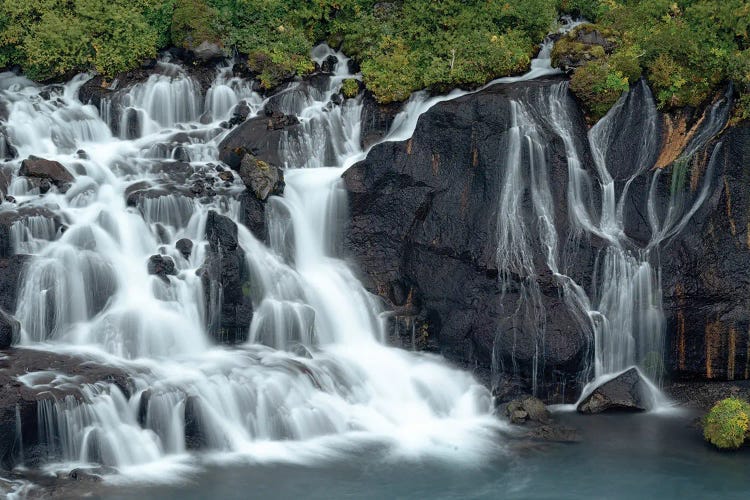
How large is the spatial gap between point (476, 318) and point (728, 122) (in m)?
7.48

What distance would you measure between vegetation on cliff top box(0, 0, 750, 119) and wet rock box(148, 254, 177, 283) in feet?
25.9

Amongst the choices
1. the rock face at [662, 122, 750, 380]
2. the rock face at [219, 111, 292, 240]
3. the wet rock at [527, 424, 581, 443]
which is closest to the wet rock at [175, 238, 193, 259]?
the rock face at [219, 111, 292, 240]

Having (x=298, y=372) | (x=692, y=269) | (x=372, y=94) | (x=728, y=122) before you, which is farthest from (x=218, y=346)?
(x=728, y=122)

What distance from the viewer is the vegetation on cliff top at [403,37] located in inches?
884

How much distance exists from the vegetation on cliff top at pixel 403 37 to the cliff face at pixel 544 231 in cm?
134

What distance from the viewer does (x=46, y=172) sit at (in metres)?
22.1

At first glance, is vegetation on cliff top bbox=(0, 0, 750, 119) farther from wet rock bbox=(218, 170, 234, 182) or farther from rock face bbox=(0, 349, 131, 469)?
rock face bbox=(0, 349, 131, 469)

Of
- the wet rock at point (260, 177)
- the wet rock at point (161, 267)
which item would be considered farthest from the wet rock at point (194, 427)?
the wet rock at point (260, 177)

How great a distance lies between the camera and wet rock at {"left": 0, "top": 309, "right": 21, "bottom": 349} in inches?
723

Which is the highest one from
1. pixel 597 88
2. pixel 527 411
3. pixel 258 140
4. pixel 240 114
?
pixel 597 88

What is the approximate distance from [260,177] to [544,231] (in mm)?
7070

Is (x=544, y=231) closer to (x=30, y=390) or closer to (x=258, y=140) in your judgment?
(x=258, y=140)

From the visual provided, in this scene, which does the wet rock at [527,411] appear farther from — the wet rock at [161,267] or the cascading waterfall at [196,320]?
the wet rock at [161,267]

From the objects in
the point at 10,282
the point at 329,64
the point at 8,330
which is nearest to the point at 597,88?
the point at 329,64
